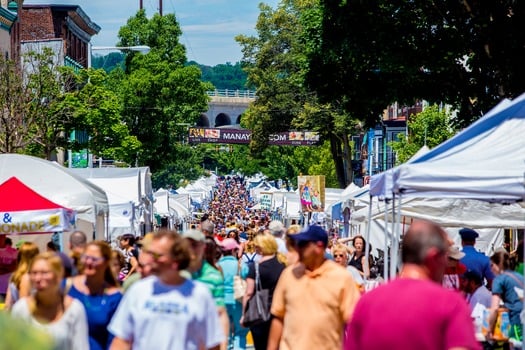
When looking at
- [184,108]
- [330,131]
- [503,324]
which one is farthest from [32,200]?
[184,108]

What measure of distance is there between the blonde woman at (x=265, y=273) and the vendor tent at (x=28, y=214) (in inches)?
210

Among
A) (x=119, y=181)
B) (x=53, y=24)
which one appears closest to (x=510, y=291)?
(x=119, y=181)

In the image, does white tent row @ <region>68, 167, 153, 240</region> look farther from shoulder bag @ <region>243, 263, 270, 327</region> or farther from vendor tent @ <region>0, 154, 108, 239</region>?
shoulder bag @ <region>243, 263, 270, 327</region>

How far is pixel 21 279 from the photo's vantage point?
9.83m

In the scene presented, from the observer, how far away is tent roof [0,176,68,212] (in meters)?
16.8

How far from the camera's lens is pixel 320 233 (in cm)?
857

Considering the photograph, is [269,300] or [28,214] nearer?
[269,300]

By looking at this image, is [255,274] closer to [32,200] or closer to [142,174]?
[32,200]

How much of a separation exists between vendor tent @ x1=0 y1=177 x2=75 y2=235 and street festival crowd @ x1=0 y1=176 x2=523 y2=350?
405 centimetres

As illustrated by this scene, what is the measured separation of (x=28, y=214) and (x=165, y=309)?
1055cm

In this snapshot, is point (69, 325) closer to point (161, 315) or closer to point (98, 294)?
point (161, 315)

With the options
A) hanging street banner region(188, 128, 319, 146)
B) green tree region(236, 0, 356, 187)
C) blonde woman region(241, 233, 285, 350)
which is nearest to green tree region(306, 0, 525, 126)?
blonde woman region(241, 233, 285, 350)

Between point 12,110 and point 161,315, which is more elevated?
point 12,110

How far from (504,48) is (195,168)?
113941mm
